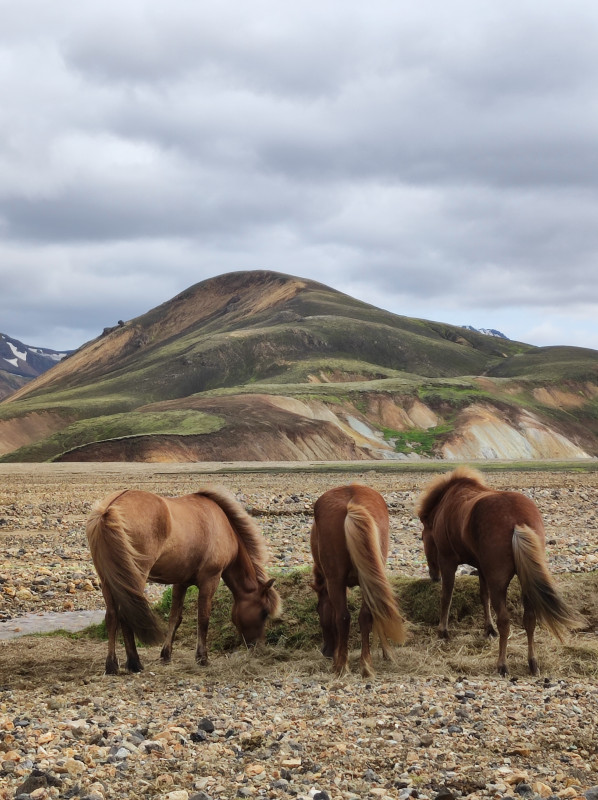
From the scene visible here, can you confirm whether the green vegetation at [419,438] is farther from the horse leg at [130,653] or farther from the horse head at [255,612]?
the horse leg at [130,653]

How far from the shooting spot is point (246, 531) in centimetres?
1130

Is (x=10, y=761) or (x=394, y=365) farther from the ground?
(x=394, y=365)

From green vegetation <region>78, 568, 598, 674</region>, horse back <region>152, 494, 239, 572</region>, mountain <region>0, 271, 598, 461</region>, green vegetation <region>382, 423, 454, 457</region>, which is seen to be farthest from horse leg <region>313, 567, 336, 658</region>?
green vegetation <region>382, 423, 454, 457</region>

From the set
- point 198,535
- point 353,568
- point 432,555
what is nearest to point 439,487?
point 432,555

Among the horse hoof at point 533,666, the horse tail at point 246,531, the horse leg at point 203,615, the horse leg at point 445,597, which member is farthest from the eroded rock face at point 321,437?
the horse hoof at point 533,666

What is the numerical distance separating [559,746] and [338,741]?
1.77 m

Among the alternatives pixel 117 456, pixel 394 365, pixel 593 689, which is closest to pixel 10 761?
pixel 593 689

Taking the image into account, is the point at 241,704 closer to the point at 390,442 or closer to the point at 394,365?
the point at 390,442

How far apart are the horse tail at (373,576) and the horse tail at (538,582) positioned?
1526 millimetres

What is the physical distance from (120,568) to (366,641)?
299 cm

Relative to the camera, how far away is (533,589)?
362 inches

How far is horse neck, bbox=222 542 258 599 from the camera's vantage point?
11055 millimetres

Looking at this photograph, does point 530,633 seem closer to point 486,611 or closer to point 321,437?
point 486,611

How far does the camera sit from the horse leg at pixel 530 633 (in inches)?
355
